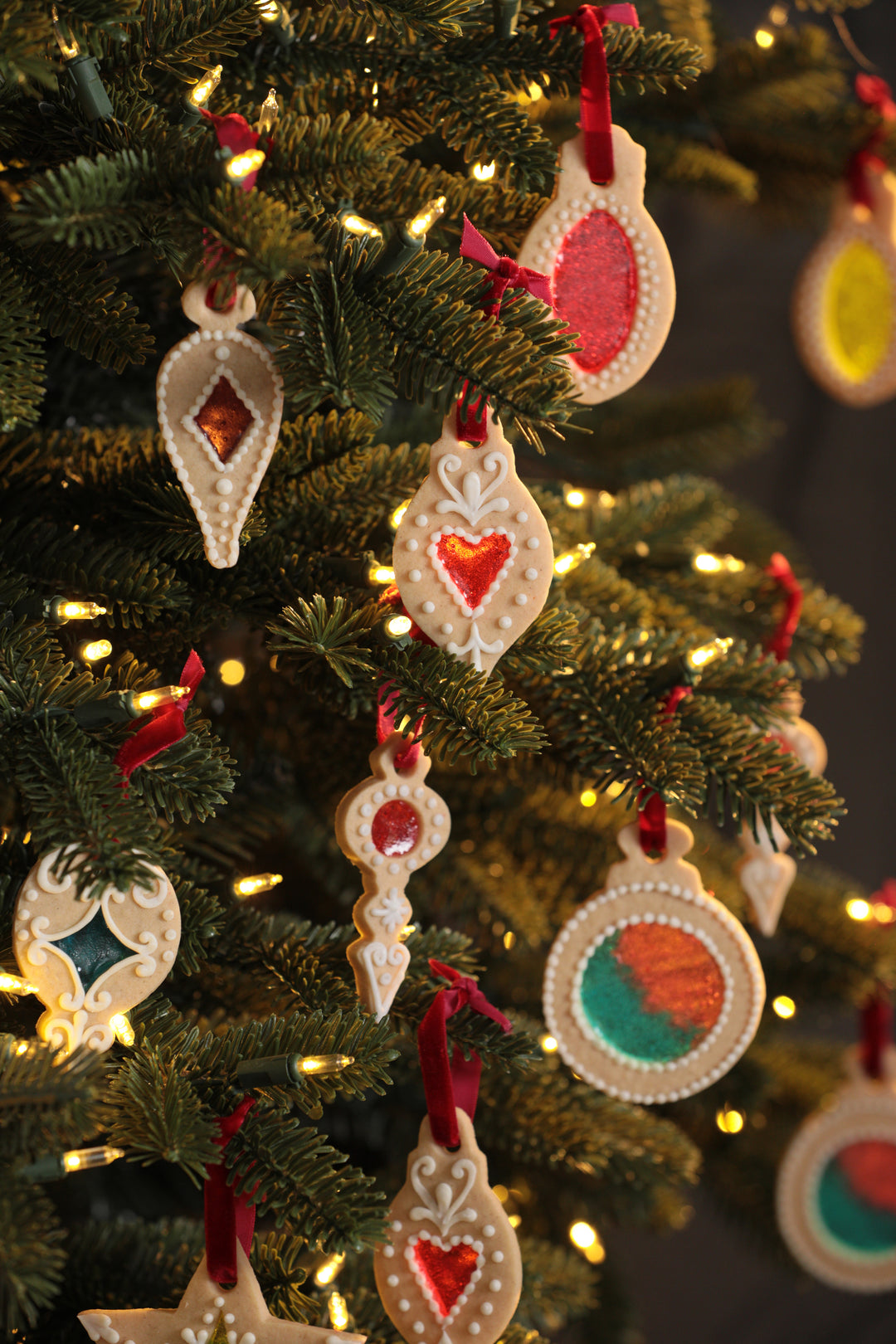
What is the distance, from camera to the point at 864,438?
157 cm

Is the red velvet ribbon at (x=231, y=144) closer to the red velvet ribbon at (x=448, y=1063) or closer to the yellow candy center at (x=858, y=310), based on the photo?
the red velvet ribbon at (x=448, y=1063)

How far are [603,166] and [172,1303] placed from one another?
57cm

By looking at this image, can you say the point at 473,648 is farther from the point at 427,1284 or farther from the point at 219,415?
the point at 427,1284

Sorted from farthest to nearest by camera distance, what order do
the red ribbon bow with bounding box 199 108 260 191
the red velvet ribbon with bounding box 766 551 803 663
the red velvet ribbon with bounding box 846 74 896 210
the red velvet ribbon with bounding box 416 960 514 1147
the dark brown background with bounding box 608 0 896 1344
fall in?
the dark brown background with bounding box 608 0 896 1344
the red velvet ribbon with bounding box 846 74 896 210
the red velvet ribbon with bounding box 766 551 803 663
the red velvet ribbon with bounding box 416 960 514 1147
the red ribbon bow with bounding box 199 108 260 191

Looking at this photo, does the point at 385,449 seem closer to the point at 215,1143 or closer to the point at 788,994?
the point at 215,1143

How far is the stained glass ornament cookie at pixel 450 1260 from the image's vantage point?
1.55ft

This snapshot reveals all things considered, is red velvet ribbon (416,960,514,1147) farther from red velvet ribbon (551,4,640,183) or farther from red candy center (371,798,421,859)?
red velvet ribbon (551,4,640,183)

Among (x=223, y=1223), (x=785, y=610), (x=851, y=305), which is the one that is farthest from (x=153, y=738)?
(x=851, y=305)

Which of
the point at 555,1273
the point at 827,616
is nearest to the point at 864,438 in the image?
the point at 827,616

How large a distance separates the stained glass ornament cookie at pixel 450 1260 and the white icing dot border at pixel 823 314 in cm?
78

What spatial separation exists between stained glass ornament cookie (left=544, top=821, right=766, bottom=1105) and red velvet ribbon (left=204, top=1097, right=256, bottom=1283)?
0.18 meters

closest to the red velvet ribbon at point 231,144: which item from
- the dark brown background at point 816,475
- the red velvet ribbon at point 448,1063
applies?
the red velvet ribbon at point 448,1063

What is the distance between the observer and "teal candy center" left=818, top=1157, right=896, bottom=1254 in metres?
0.83

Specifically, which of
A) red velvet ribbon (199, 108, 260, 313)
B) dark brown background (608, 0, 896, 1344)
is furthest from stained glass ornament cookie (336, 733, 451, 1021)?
dark brown background (608, 0, 896, 1344)
